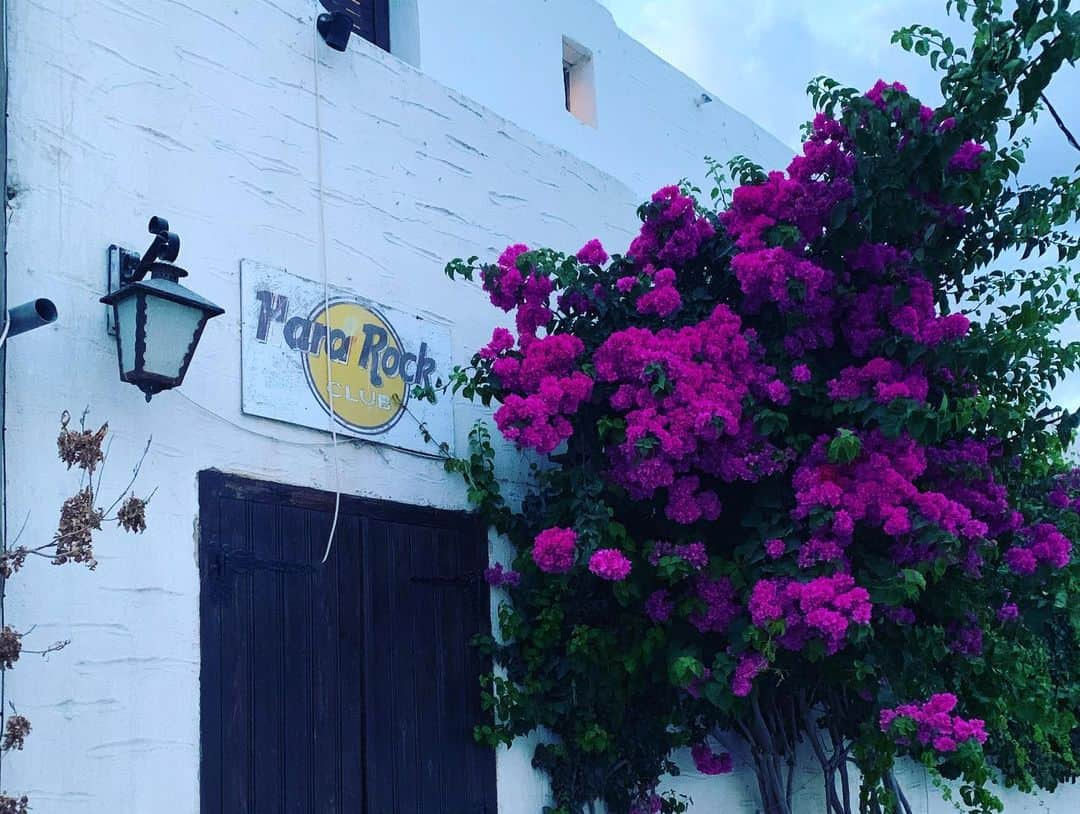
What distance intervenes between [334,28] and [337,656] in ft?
8.14

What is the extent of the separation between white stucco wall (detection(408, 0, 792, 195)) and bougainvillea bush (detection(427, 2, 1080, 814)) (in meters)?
1.83

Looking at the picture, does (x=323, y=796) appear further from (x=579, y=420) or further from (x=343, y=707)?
(x=579, y=420)

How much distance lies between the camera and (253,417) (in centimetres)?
455

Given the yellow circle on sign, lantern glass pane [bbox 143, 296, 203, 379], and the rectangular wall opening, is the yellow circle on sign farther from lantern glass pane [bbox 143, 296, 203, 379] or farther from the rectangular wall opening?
the rectangular wall opening

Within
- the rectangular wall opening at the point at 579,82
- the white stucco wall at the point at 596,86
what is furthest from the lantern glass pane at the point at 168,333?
the rectangular wall opening at the point at 579,82

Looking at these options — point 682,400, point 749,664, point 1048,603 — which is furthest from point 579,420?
point 1048,603

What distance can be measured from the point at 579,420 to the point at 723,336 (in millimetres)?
678

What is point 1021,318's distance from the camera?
4738mm

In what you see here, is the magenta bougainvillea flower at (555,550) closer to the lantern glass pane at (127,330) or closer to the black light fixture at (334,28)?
the lantern glass pane at (127,330)

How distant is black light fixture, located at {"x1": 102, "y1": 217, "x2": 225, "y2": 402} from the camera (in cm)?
393

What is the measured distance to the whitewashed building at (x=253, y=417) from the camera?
3900 millimetres

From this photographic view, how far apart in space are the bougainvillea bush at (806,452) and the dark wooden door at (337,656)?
0.66ft

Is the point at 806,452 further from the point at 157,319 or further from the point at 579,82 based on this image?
the point at 579,82

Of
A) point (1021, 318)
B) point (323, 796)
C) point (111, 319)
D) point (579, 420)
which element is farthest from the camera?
point (579, 420)
